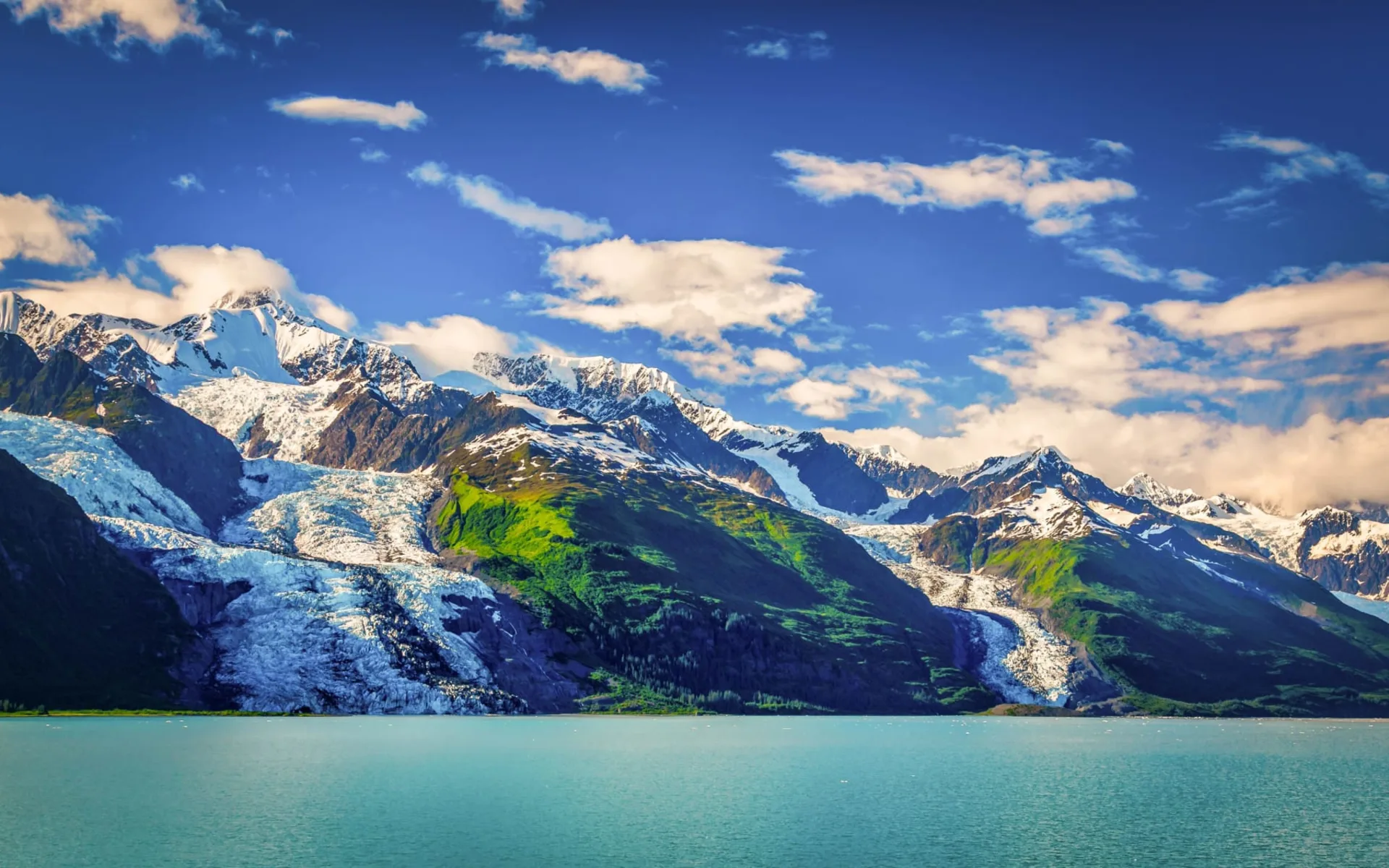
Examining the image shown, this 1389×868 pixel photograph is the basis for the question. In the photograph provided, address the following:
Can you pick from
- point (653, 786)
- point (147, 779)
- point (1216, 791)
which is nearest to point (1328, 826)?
point (1216, 791)

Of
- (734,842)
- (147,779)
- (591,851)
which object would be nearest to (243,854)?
(591,851)

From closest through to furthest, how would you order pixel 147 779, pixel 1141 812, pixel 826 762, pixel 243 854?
pixel 243 854 → pixel 1141 812 → pixel 147 779 → pixel 826 762

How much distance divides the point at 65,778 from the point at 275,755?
1698 inches

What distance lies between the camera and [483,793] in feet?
455

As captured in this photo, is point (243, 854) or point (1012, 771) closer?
point (243, 854)

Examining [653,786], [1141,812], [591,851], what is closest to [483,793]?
[653,786]

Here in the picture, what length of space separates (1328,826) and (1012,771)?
64903 millimetres

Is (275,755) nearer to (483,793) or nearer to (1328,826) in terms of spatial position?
(483,793)

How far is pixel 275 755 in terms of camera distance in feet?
598

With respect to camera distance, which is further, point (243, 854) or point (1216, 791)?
point (1216, 791)

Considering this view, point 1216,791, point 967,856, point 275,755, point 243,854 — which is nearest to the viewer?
point 243,854

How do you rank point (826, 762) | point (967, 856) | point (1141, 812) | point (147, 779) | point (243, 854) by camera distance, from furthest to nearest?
point (826, 762)
point (147, 779)
point (1141, 812)
point (967, 856)
point (243, 854)

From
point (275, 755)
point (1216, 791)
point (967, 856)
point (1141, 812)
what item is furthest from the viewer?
point (275, 755)

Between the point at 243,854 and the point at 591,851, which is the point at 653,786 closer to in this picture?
the point at 591,851
